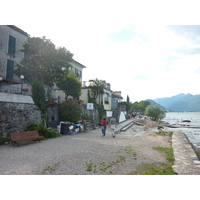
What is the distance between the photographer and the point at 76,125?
14.3m

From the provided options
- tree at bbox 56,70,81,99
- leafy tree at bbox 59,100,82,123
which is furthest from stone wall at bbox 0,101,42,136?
tree at bbox 56,70,81,99

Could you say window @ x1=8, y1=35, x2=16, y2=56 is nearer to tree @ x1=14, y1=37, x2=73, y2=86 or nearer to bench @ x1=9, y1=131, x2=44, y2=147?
tree @ x1=14, y1=37, x2=73, y2=86

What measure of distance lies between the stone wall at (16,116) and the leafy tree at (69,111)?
8.95ft

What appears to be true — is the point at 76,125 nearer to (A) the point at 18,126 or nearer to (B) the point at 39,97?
(B) the point at 39,97

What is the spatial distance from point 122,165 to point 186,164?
8.76 ft

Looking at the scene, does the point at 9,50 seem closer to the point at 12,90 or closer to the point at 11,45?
the point at 11,45

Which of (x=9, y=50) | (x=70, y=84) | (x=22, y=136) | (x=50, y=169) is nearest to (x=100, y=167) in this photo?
(x=50, y=169)

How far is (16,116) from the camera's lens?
1012 cm

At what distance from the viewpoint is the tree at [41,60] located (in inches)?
595

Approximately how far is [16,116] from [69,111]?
16.4 ft

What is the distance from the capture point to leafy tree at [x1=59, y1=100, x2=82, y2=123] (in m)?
14.2

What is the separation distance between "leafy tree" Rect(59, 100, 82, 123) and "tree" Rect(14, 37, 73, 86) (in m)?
3.69

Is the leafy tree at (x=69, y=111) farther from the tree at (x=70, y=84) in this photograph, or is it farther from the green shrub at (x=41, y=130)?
the green shrub at (x=41, y=130)

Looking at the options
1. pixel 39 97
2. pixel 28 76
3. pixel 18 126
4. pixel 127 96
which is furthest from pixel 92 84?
pixel 127 96
